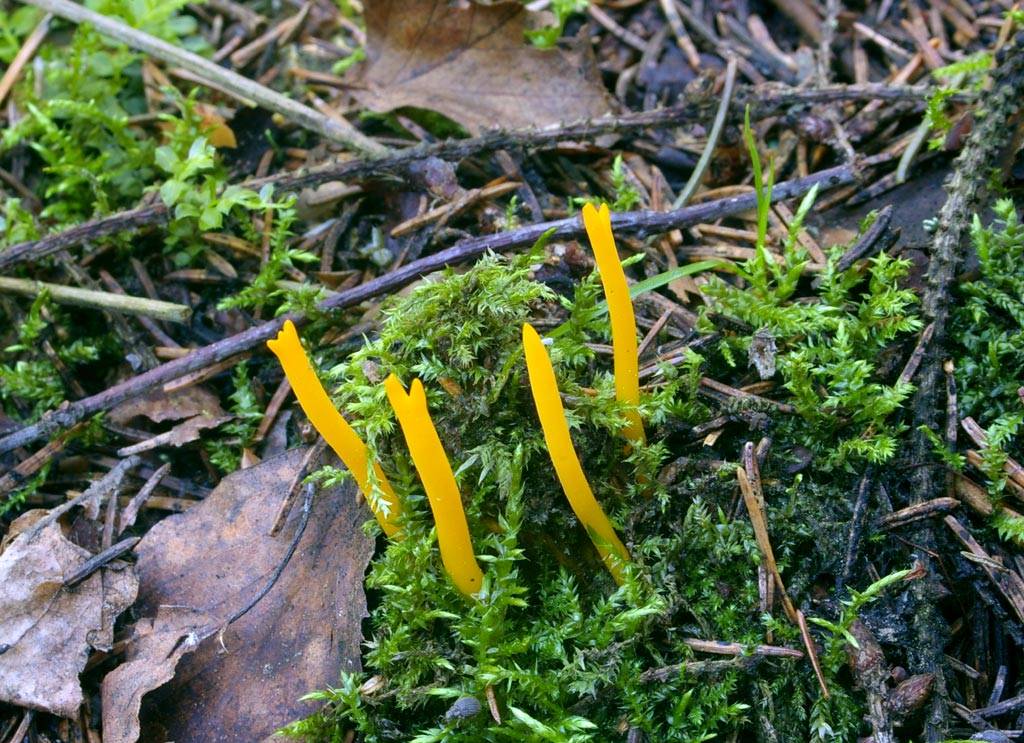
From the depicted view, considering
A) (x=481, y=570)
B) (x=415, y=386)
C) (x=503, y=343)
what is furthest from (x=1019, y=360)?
(x=415, y=386)

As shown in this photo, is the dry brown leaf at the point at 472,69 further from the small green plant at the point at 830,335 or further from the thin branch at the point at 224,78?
the small green plant at the point at 830,335

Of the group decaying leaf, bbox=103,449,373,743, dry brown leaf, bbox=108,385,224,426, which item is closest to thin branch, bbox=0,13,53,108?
dry brown leaf, bbox=108,385,224,426

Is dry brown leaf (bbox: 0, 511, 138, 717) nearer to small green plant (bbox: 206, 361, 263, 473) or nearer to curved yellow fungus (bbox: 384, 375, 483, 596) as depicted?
small green plant (bbox: 206, 361, 263, 473)

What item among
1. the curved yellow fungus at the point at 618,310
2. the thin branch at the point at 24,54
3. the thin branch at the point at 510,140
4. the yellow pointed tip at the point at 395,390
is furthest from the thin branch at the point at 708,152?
the thin branch at the point at 24,54

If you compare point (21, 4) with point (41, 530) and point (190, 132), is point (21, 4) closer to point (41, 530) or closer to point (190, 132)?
point (190, 132)

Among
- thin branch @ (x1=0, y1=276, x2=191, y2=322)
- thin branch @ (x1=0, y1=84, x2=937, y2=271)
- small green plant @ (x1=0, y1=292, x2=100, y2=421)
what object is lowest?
small green plant @ (x1=0, y1=292, x2=100, y2=421)

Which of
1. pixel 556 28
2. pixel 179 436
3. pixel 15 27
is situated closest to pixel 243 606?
pixel 179 436

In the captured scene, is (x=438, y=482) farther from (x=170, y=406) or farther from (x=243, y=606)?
(x=170, y=406)
